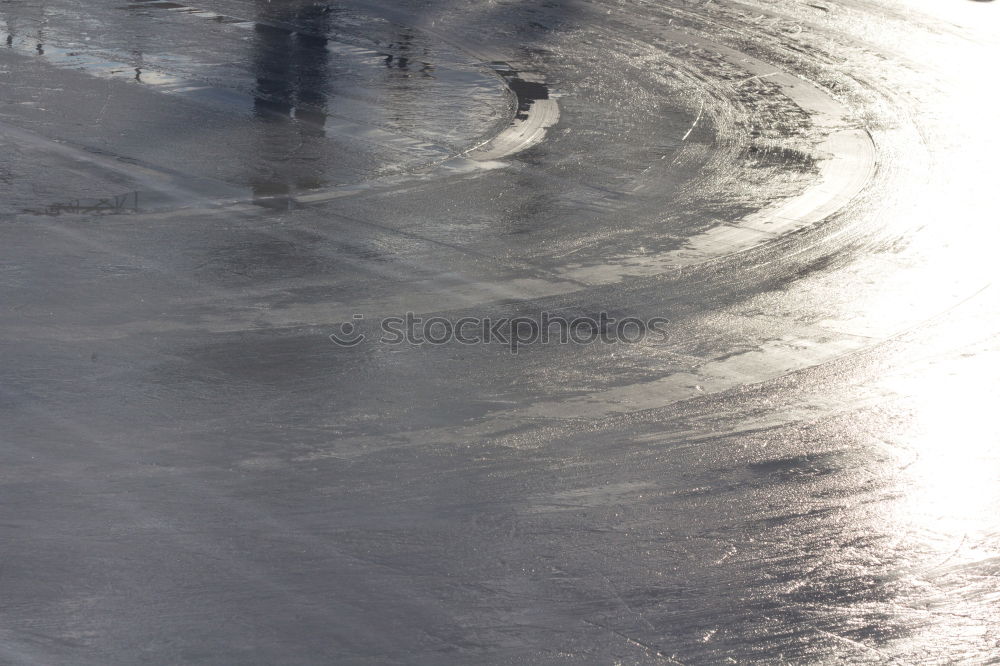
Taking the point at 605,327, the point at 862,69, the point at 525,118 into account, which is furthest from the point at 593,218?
the point at 862,69

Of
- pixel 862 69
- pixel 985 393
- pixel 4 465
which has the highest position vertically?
pixel 862 69

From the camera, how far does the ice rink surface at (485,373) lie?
434 cm

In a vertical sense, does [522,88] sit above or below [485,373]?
above

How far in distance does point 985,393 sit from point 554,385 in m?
2.52

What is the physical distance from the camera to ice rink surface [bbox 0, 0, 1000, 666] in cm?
434

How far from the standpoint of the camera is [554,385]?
621 cm

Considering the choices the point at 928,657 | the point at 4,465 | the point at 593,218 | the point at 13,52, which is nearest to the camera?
the point at 928,657

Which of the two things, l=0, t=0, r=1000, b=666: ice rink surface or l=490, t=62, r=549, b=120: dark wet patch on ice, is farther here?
l=490, t=62, r=549, b=120: dark wet patch on ice

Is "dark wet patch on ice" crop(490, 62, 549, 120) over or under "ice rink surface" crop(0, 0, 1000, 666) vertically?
over

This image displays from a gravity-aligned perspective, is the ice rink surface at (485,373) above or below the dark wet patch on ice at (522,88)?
below

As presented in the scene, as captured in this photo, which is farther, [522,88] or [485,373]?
[522,88]

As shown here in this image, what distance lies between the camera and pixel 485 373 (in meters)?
6.29

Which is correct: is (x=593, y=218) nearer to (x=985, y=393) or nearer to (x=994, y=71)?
(x=985, y=393)

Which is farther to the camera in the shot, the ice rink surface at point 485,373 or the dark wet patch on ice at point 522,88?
the dark wet patch on ice at point 522,88
